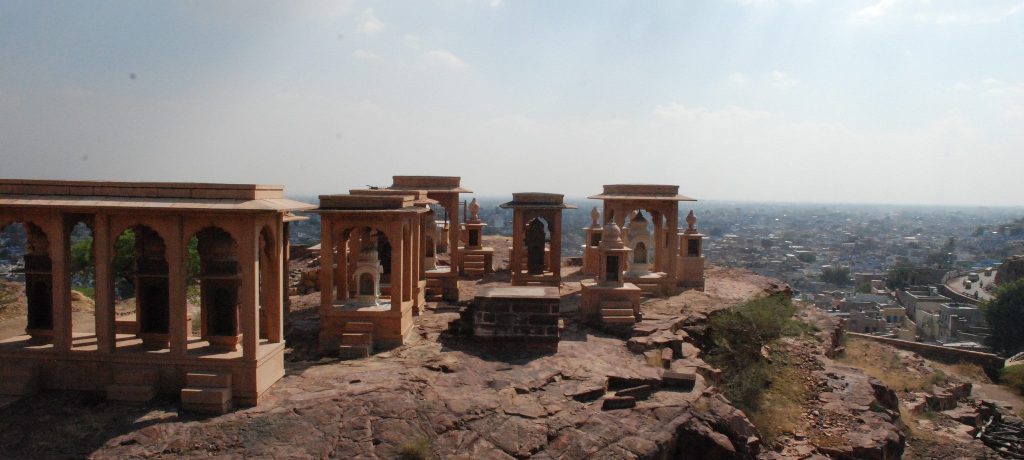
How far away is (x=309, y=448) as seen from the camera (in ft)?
30.6

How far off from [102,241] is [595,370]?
8.61 meters

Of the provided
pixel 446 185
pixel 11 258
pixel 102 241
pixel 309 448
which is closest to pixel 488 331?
pixel 309 448

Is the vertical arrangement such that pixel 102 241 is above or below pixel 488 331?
above

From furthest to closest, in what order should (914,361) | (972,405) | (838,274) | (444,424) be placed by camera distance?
(838,274) < (914,361) < (972,405) < (444,424)

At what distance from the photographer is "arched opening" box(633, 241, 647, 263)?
22.0m

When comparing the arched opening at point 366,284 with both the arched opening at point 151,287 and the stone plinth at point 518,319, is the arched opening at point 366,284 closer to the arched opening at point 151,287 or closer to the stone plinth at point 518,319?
the stone plinth at point 518,319

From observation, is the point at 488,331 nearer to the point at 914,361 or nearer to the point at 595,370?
the point at 595,370

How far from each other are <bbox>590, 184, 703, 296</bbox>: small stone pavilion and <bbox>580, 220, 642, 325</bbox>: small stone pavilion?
3.78 meters

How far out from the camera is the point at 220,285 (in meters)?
11.6

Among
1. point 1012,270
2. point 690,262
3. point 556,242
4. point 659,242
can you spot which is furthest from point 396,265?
point 1012,270

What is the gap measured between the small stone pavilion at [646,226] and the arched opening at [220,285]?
1253 cm

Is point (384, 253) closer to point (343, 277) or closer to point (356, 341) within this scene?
point (343, 277)

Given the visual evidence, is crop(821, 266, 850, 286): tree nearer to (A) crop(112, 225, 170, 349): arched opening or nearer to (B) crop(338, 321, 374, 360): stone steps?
(B) crop(338, 321, 374, 360): stone steps

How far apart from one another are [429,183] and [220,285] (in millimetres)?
12498
